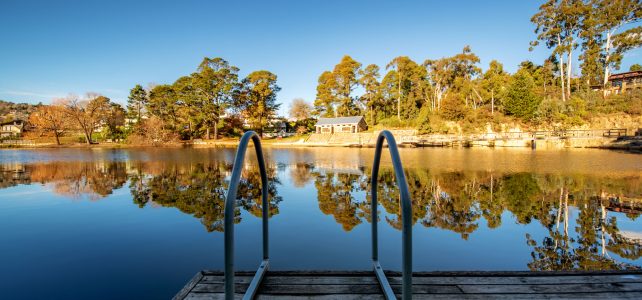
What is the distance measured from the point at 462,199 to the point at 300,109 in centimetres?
5941

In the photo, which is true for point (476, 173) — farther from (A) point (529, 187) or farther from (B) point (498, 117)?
(B) point (498, 117)

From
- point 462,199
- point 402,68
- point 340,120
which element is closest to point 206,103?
point 340,120

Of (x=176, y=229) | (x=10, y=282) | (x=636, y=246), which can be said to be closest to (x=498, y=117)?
(x=636, y=246)

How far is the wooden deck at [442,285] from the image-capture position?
2.54 meters

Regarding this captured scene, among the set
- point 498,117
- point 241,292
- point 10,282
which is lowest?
point 10,282

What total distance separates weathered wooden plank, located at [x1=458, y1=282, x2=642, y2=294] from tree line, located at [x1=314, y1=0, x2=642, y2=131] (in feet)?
118

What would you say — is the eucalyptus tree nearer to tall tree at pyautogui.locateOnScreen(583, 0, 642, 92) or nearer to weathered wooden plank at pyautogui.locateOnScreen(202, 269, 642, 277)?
tall tree at pyautogui.locateOnScreen(583, 0, 642, 92)

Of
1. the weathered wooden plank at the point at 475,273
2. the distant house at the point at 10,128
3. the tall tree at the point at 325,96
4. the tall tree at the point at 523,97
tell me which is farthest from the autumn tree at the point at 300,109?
the weathered wooden plank at the point at 475,273

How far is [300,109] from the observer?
66.5 m

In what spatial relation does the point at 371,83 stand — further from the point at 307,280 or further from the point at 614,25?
the point at 307,280

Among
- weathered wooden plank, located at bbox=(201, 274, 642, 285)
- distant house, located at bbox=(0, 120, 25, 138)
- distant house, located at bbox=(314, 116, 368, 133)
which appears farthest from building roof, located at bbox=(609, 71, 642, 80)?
distant house, located at bbox=(0, 120, 25, 138)

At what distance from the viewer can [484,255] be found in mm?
4871

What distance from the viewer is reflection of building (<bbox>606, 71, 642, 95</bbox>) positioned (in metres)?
36.2

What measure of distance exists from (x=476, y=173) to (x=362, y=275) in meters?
12.0
